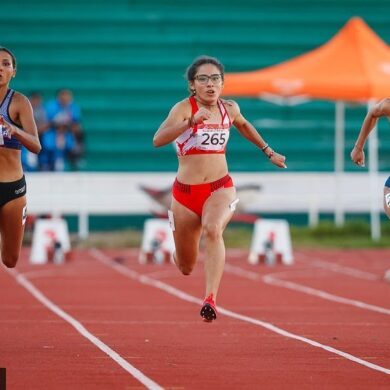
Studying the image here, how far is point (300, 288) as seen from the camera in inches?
666

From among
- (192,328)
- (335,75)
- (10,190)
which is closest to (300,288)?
(192,328)

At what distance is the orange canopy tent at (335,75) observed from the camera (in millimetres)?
21938

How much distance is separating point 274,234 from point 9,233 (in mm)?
10590

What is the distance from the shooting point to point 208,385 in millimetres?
8172

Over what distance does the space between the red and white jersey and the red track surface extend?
146 cm

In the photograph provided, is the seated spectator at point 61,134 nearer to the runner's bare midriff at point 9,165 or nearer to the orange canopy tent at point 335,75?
the orange canopy tent at point 335,75

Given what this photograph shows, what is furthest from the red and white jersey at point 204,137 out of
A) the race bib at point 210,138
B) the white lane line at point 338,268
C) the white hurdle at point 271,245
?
the white hurdle at point 271,245

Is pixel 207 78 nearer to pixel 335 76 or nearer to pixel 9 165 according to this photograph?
pixel 9 165

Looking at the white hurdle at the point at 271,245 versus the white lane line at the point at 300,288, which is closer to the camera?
the white lane line at the point at 300,288

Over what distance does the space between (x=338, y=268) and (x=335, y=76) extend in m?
3.61

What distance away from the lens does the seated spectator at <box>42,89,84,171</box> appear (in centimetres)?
2359

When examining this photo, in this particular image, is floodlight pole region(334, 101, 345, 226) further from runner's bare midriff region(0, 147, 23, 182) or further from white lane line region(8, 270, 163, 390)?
runner's bare midriff region(0, 147, 23, 182)

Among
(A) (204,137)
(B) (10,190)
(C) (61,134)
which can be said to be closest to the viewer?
(B) (10,190)

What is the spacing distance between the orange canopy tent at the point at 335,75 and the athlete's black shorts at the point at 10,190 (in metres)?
11.7
